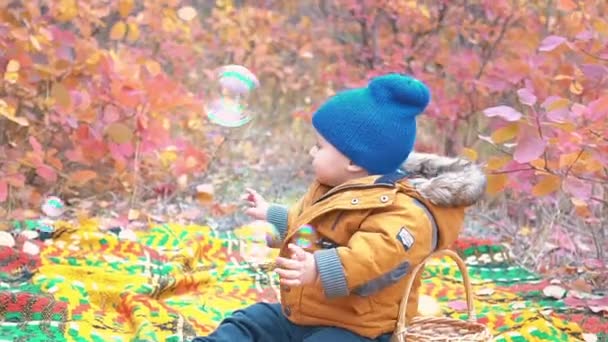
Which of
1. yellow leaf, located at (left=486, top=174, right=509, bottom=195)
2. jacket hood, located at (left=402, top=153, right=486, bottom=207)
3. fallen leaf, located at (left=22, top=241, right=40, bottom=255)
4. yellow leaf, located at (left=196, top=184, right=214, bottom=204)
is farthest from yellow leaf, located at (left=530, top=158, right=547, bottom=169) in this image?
yellow leaf, located at (left=196, top=184, right=214, bottom=204)

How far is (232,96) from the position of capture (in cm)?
342

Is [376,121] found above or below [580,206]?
above

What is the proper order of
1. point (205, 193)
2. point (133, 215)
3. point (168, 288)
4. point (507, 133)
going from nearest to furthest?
point (507, 133)
point (168, 288)
point (133, 215)
point (205, 193)

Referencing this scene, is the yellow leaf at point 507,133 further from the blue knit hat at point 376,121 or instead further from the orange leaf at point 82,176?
the orange leaf at point 82,176

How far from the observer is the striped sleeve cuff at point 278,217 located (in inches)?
112

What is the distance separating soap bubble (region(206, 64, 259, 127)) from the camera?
331 cm

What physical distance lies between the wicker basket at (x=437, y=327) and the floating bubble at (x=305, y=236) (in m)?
0.28

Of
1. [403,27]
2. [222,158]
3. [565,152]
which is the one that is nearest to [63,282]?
[565,152]

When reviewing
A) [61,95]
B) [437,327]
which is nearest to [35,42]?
[61,95]

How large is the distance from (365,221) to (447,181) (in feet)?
0.80

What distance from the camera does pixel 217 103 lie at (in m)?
3.52

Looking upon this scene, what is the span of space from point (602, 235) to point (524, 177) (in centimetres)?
66

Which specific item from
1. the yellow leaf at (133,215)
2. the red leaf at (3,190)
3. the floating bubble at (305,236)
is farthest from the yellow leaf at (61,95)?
the floating bubble at (305,236)

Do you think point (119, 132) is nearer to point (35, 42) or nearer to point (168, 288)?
point (35, 42)
